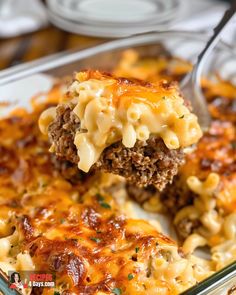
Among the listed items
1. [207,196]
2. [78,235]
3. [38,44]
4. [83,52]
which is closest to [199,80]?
[207,196]

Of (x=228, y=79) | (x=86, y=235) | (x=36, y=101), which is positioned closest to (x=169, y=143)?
(x=86, y=235)

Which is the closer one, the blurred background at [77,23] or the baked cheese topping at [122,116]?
the baked cheese topping at [122,116]

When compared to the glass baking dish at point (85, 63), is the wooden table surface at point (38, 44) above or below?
below

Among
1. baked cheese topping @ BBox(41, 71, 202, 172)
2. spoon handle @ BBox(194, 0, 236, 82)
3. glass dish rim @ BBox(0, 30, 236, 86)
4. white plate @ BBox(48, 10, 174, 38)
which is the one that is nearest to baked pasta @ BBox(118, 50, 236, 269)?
spoon handle @ BBox(194, 0, 236, 82)

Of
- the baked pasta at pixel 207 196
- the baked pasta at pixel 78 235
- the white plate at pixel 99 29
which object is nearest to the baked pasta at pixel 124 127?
the baked pasta at pixel 78 235

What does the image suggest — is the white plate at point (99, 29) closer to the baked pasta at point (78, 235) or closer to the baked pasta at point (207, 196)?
the baked pasta at point (207, 196)

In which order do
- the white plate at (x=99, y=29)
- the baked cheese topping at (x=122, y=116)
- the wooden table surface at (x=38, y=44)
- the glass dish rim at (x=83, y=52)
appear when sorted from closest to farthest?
1. the baked cheese topping at (x=122, y=116)
2. the glass dish rim at (x=83, y=52)
3. the white plate at (x=99, y=29)
4. the wooden table surface at (x=38, y=44)
